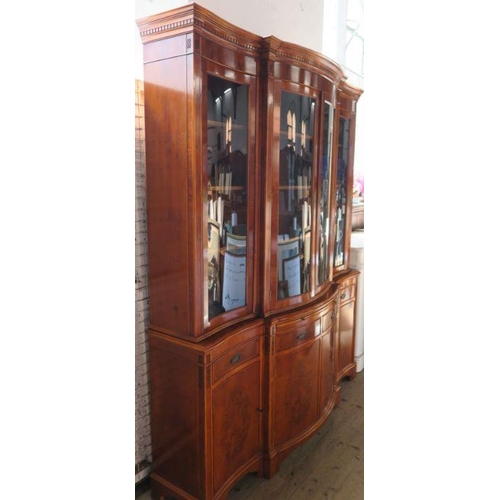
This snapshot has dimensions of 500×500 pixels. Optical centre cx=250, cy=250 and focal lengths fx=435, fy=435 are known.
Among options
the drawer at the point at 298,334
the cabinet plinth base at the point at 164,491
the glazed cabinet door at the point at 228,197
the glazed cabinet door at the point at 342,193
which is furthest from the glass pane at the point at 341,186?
the cabinet plinth base at the point at 164,491

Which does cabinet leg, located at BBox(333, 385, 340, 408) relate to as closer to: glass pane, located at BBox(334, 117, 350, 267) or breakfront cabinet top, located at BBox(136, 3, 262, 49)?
glass pane, located at BBox(334, 117, 350, 267)

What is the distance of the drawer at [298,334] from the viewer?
145 centimetres

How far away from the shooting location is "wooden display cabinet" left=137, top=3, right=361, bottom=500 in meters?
1.14

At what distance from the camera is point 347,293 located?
2.11 meters

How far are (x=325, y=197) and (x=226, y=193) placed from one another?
54 centimetres

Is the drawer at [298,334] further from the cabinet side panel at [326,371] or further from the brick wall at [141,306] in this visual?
the brick wall at [141,306]

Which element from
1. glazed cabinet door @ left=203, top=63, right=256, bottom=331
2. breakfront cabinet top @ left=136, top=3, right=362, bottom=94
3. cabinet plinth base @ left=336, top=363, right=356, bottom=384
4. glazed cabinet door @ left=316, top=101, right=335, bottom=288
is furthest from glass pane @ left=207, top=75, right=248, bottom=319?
cabinet plinth base @ left=336, top=363, right=356, bottom=384

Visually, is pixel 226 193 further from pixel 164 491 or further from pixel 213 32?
pixel 164 491

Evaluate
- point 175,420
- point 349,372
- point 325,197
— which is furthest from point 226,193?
point 349,372
